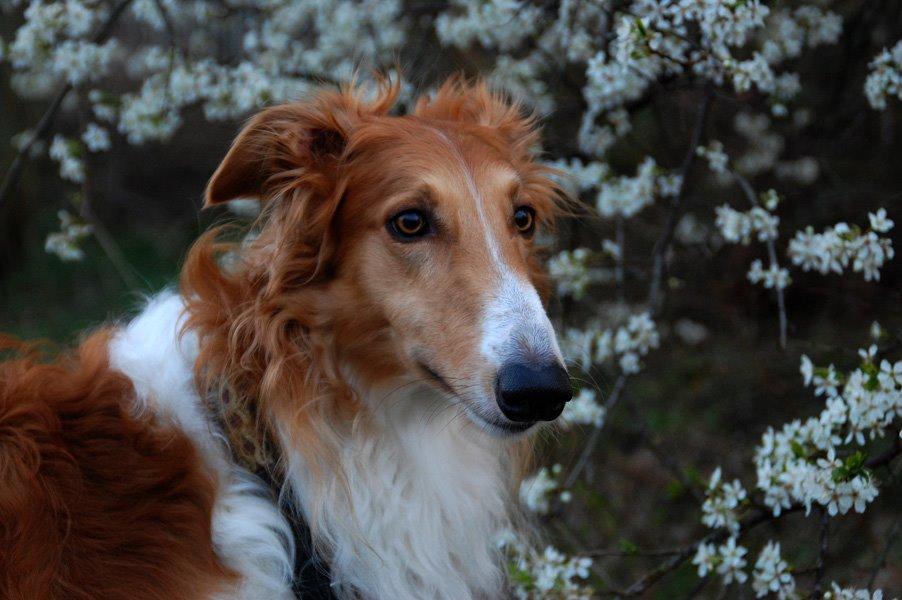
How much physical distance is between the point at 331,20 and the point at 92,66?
4.19 ft

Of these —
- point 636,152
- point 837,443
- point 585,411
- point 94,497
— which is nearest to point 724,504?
point 837,443

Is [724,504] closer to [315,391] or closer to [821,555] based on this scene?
[821,555]

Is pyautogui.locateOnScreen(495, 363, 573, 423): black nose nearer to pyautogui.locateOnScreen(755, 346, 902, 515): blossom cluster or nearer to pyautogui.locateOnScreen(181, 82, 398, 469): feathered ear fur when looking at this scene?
pyautogui.locateOnScreen(181, 82, 398, 469): feathered ear fur

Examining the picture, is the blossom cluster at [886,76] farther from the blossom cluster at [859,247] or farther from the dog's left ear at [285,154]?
the dog's left ear at [285,154]

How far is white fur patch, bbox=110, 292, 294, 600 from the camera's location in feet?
9.26

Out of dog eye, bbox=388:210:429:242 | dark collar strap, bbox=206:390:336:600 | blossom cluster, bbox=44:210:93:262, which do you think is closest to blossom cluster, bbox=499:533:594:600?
dark collar strap, bbox=206:390:336:600

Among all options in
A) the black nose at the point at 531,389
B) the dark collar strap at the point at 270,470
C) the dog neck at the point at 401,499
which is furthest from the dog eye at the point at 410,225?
the dark collar strap at the point at 270,470

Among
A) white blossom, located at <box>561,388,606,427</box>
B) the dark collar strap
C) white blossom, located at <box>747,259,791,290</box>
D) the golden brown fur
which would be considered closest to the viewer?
the golden brown fur

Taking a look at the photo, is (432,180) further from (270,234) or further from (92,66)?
(92,66)

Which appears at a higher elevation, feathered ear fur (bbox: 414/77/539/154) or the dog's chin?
feathered ear fur (bbox: 414/77/539/154)

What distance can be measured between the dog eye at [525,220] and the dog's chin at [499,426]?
0.71 metres

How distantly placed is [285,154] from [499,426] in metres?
1.10

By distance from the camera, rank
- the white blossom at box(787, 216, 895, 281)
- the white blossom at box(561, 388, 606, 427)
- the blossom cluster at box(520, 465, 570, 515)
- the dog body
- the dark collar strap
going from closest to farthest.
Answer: the dog body
the dark collar strap
the white blossom at box(787, 216, 895, 281)
the blossom cluster at box(520, 465, 570, 515)
the white blossom at box(561, 388, 606, 427)

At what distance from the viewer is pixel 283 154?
123 inches
